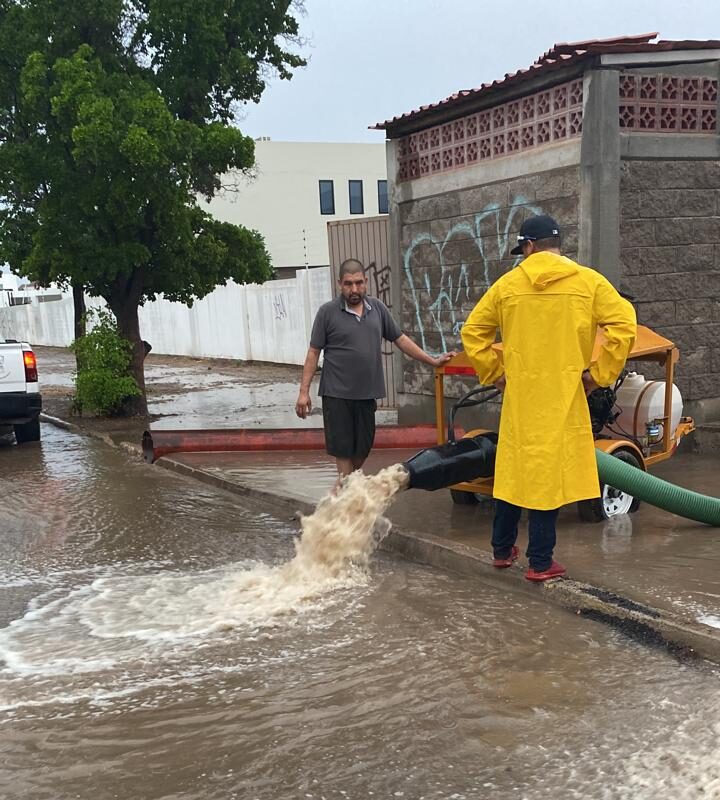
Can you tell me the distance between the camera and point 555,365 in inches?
178

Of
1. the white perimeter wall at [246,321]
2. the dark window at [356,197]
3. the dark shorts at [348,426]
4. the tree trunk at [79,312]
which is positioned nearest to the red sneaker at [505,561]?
the dark shorts at [348,426]

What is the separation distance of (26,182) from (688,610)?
962 centimetres

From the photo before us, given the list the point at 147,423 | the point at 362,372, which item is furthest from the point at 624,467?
the point at 147,423

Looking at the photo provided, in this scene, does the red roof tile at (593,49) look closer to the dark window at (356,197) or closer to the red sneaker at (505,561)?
the red sneaker at (505,561)

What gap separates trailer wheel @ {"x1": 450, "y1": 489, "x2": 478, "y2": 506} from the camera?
6590mm

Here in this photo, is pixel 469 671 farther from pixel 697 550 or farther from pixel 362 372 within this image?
pixel 362 372

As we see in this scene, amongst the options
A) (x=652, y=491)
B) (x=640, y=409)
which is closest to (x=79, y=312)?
(x=640, y=409)

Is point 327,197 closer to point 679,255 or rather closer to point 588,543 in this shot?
point 679,255

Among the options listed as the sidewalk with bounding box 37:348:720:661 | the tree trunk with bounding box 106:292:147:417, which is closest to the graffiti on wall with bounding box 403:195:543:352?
the sidewalk with bounding box 37:348:720:661

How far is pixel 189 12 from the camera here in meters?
10.9

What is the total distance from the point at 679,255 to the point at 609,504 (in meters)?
3.09

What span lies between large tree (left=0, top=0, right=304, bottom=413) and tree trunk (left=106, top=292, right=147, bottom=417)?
0.07 meters

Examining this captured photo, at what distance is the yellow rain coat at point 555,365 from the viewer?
450 cm

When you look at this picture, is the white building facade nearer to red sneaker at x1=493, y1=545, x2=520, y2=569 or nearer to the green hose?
the green hose
